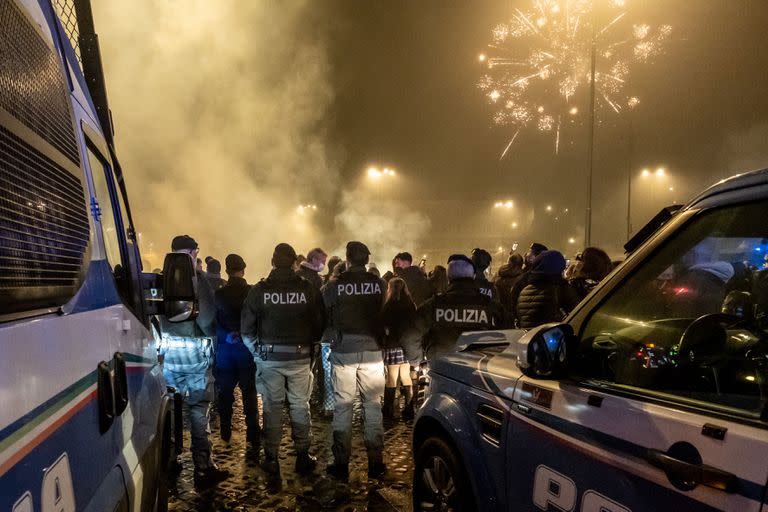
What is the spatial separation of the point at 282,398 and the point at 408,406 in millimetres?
2177

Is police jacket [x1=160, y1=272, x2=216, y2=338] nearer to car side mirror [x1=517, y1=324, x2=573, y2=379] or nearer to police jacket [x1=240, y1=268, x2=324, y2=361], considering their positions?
police jacket [x1=240, y1=268, x2=324, y2=361]

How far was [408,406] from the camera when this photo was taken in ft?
21.5

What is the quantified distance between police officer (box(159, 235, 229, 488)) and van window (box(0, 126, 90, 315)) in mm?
3089

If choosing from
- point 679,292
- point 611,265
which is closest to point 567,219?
point 611,265

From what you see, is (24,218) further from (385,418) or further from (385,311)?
(385,418)

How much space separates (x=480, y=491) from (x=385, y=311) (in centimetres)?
285

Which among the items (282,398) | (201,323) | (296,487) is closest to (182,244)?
(201,323)

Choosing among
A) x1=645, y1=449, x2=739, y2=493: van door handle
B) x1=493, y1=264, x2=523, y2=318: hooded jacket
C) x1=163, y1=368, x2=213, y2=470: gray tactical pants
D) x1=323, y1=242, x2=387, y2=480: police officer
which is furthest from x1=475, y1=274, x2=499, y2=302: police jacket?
x1=645, y1=449, x2=739, y2=493: van door handle

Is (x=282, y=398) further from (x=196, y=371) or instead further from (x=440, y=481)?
(x=440, y=481)

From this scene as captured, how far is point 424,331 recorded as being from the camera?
5016 millimetres

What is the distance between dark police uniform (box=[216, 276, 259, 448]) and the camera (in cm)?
546

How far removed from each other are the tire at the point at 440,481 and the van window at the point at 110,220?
1.72 metres

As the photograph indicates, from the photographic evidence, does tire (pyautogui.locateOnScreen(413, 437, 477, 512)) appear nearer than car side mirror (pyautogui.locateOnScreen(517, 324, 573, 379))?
No

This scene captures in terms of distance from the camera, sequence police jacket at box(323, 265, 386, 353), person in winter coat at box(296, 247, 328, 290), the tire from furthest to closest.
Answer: person in winter coat at box(296, 247, 328, 290)
police jacket at box(323, 265, 386, 353)
the tire
